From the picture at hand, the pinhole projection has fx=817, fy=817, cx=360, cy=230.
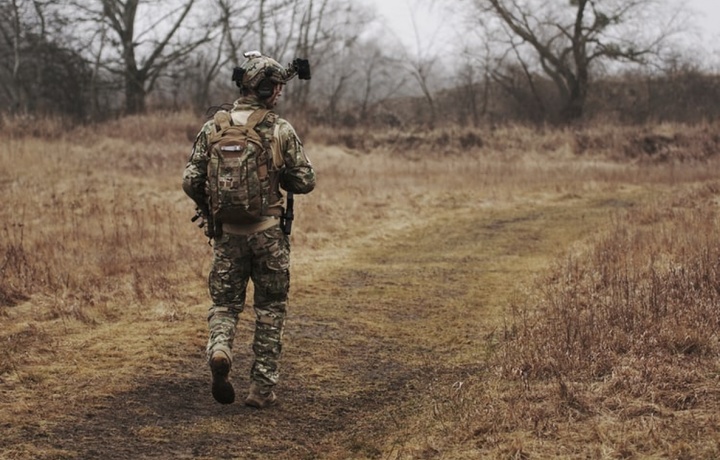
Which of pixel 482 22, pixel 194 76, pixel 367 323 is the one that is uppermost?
pixel 482 22

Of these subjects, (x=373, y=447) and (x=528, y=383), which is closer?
(x=373, y=447)

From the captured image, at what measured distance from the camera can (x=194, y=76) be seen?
34.2 meters

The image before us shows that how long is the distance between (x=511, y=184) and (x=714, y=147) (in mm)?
10541

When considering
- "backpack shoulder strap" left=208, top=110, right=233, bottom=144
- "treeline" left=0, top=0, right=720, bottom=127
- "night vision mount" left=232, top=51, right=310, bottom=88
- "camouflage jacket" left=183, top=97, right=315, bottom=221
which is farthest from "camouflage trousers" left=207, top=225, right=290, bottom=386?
"treeline" left=0, top=0, right=720, bottom=127

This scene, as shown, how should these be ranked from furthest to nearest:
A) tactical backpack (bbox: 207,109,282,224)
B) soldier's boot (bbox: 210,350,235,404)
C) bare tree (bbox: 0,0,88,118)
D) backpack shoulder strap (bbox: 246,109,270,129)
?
1. bare tree (bbox: 0,0,88,118)
2. backpack shoulder strap (bbox: 246,109,270,129)
3. tactical backpack (bbox: 207,109,282,224)
4. soldier's boot (bbox: 210,350,235,404)

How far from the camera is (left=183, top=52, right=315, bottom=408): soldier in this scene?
4.93 m

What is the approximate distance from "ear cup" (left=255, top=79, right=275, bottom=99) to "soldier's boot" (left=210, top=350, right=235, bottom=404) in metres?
1.57

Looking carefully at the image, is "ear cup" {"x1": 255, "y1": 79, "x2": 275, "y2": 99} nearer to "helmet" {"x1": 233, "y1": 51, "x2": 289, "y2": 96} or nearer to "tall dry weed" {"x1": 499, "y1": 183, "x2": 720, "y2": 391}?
"helmet" {"x1": 233, "y1": 51, "x2": 289, "y2": 96}

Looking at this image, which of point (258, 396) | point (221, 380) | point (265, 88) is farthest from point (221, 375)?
point (265, 88)

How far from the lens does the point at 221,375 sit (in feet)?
15.0

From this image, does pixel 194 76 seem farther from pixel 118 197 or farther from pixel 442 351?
pixel 442 351

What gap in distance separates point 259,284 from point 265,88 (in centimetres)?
120

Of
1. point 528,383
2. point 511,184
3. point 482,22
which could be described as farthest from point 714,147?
point 528,383

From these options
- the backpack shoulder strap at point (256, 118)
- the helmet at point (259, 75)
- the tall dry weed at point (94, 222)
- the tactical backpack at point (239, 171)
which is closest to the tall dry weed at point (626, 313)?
the tactical backpack at point (239, 171)
